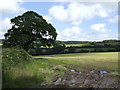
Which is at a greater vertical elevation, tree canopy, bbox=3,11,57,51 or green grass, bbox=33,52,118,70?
tree canopy, bbox=3,11,57,51

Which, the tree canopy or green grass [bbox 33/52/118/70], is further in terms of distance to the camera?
the tree canopy

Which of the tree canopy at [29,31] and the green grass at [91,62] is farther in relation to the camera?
the tree canopy at [29,31]

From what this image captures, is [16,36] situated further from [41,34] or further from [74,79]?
[74,79]

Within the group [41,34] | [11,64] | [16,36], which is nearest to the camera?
[11,64]

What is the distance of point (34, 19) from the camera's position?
34.5 metres

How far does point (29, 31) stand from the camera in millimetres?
34062

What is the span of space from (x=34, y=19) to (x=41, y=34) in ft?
11.1

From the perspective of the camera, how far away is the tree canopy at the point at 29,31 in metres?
33.8

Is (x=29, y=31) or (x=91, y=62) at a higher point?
(x=29, y=31)

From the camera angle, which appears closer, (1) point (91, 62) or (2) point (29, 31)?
Answer: (1) point (91, 62)

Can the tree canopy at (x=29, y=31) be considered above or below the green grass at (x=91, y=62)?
above

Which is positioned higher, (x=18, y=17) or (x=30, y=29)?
(x=18, y=17)

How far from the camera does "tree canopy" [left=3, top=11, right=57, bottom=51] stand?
3375 centimetres

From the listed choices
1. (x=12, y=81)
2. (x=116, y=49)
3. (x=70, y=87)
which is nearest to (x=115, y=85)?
(x=70, y=87)
